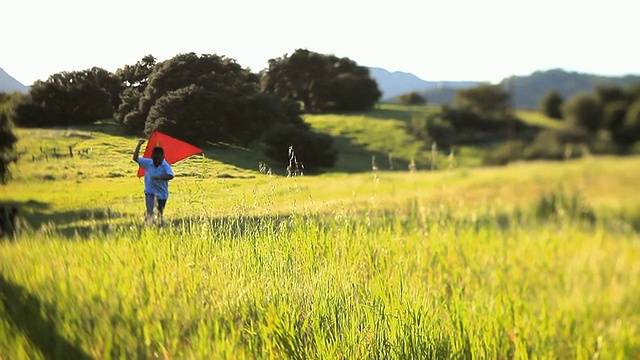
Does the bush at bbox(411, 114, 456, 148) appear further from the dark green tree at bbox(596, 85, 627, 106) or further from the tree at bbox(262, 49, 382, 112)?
the dark green tree at bbox(596, 85, 627, 106)

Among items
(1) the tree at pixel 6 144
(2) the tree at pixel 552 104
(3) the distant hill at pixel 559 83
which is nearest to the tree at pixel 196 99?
(1) the tree at pixel 6 144

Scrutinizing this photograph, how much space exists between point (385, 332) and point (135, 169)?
1717 millimetres

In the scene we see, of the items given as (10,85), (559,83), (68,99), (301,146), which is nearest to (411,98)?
(559,83)

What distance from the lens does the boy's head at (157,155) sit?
10.2 ft

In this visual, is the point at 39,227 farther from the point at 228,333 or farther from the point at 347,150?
the point at 347,150

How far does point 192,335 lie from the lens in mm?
2977

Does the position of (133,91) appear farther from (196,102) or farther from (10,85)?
(10,85)

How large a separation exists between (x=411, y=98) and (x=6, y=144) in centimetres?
275

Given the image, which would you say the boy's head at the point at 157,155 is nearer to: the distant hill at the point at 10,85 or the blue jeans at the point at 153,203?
the blue jeans at the point at 153,203

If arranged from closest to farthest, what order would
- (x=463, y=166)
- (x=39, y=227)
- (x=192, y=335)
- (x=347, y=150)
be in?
(x=192, y=335) → (x=39, y=227) → (x=347, y=150) → (x=463, y=166)

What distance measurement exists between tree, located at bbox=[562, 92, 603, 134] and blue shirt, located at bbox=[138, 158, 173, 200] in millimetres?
2841

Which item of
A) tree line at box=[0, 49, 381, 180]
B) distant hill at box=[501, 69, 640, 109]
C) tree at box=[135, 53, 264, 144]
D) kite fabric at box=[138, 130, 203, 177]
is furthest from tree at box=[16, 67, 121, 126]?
distant hill at box=[501, 69, 640, 109]

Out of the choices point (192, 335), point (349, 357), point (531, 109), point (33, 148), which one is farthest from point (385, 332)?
point (33, 148)

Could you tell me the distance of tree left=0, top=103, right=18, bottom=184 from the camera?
3506 millimetres
